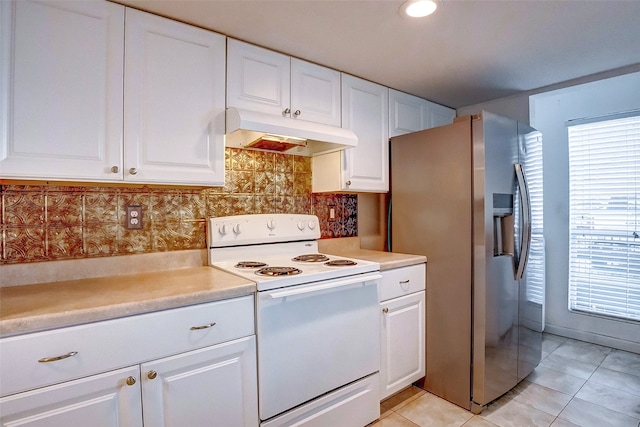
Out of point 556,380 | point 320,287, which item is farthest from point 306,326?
point 556,380

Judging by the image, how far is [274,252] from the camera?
209 cm

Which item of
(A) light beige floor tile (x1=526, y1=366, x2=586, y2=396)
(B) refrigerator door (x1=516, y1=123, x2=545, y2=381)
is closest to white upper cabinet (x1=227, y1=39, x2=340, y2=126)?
(B) refrigerator door (x1=516, y1=123, x2=545, y2=381)

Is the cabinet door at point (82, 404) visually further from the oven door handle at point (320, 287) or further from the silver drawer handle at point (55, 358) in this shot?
the oven door handle at point (320, 287)

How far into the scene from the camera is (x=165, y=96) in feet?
5.02

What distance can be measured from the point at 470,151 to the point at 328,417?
1.67 metres

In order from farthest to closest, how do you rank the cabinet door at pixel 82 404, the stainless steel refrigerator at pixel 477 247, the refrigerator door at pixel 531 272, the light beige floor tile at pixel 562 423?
1. the refrigerator door at pixel 531 272
2. the stainless steel refrigerator at pixel 477 247
3. the light beige floor tile at pixel 562 423
4. the cabinet door at pixel 82 404

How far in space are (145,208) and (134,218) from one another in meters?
0.08

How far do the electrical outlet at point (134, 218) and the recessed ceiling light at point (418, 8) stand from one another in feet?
5.33

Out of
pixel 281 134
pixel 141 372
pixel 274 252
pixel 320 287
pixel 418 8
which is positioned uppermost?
pixel 418 8

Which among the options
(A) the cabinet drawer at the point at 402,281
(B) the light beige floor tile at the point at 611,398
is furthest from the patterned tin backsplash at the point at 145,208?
(B) the light beige floor tile at the point at 611,398

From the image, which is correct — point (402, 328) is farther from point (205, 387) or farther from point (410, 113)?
point (410, 113)

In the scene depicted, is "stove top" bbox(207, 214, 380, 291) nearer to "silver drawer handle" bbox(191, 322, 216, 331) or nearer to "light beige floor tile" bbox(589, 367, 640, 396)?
"silver drawer handle" bbox(191, 322, 216, 331)

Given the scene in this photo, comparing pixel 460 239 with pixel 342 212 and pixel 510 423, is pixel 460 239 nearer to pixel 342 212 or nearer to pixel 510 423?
pixel 342 212

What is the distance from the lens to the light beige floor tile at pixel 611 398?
197cm
